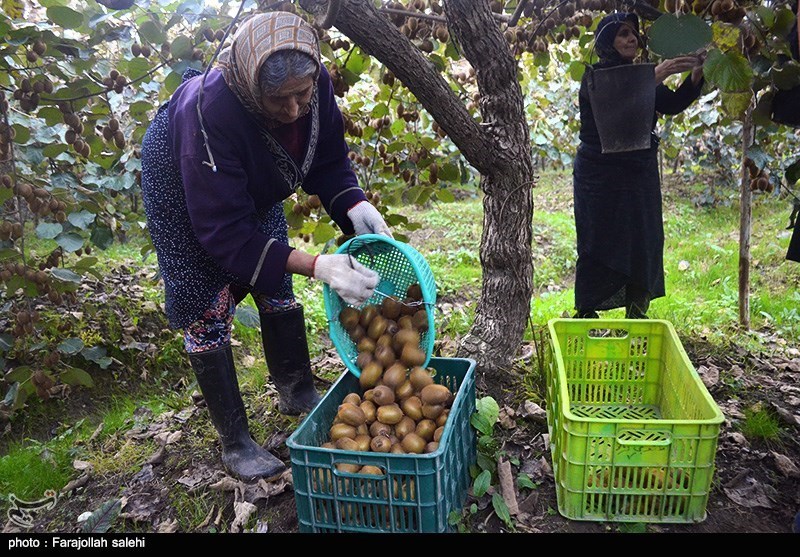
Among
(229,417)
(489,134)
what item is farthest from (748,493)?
(229,417)

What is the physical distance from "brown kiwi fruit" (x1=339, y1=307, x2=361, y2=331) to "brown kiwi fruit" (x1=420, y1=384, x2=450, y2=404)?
36 centimetres

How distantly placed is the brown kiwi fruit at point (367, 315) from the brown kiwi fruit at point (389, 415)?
324 millimetres

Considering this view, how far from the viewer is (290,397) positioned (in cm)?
259

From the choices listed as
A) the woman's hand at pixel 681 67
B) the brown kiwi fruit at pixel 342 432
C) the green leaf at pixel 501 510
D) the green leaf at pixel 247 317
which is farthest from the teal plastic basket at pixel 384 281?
the woman's hand at pixel 681 67

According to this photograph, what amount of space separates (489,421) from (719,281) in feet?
10.2

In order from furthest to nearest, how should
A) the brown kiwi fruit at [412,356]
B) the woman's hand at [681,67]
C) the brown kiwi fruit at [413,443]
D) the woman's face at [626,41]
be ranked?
the woman's face at [626,41]
the woman's hand at [681,67]
the brown kiwi fruit at [412,356]
the brown kiwi fruit at [413,443]

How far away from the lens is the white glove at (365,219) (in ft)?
7.30

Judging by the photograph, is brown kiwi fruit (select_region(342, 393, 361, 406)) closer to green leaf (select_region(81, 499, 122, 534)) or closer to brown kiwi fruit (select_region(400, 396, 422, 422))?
brown kiwi fruit (select_region(400, 396, 422, 422))

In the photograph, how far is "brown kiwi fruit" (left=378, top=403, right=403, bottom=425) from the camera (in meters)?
1.91

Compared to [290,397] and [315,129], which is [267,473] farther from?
[315,129]

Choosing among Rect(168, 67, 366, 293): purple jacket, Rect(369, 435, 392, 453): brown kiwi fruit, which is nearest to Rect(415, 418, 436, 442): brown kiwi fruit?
Rect(369, 435, 392, 453): brown kiwi fruit

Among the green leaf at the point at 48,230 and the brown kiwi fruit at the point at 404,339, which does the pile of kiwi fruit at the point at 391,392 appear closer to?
the brown kiwi fruit at the point at 404,339

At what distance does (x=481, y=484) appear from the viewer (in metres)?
1.99
